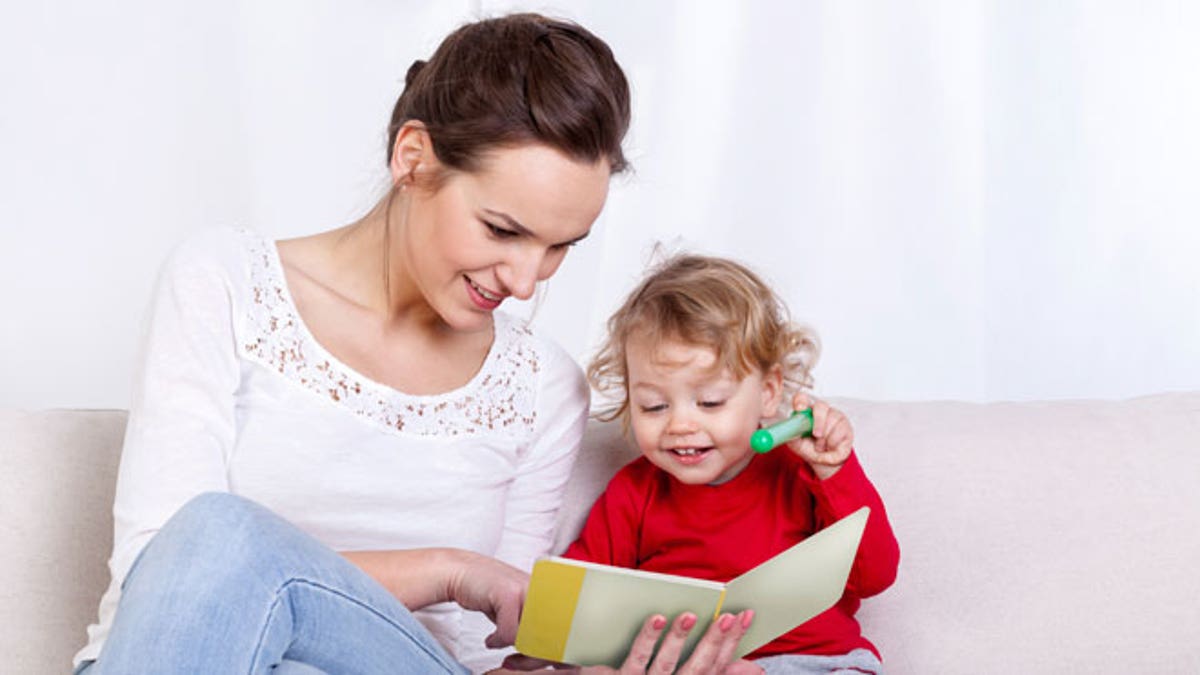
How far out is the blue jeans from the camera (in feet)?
4.14

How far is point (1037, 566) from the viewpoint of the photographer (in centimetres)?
205

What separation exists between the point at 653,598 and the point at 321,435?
1.80ft

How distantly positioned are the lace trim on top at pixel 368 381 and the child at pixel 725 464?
16 cm

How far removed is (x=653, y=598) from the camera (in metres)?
1.47

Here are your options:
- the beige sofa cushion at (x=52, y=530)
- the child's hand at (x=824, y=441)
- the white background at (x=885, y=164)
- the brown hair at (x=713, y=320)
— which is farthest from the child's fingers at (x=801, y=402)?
the white background at (x=885, y=164)

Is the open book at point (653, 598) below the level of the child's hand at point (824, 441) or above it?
below

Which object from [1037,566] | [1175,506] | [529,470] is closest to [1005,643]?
[1037,566]

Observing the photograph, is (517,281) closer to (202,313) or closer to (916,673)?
(202,313)

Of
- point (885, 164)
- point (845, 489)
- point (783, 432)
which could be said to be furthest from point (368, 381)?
point (885, 164)

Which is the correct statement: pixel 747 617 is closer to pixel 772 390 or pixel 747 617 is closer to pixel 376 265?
pixel 772 390

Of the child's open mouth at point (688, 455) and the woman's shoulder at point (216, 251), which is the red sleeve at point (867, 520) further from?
the woman's shoulder at point (216, 251)

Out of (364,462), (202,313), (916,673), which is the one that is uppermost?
(202,313)

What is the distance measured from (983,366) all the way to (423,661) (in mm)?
1925

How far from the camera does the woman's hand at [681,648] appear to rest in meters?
1.50
